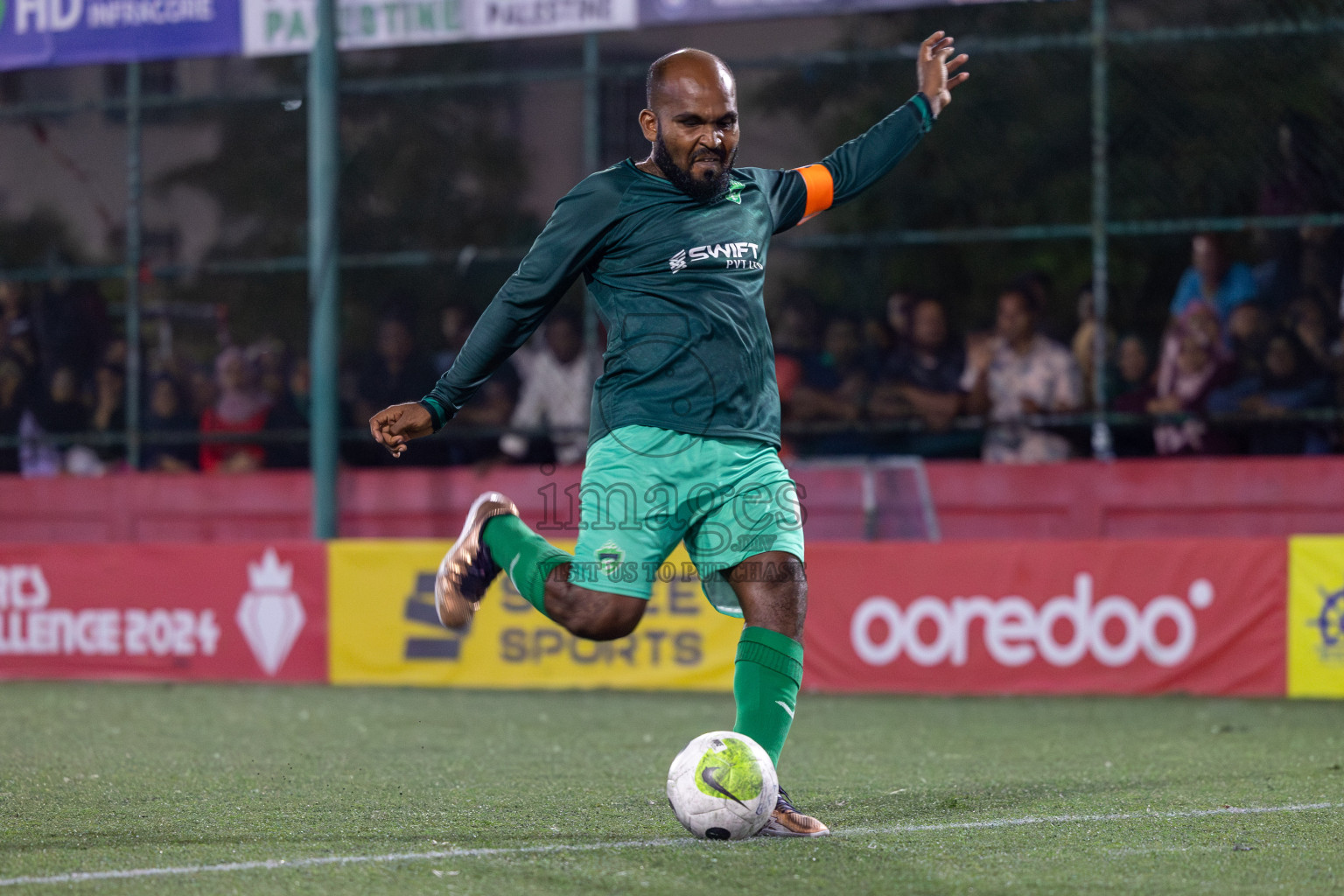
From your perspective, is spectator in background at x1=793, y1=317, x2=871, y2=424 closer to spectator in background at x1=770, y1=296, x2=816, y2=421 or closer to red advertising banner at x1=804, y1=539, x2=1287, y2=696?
spectator in background at x1=770, y1=296, x2=816, y2=421

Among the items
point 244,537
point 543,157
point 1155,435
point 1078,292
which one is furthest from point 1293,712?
point 543,157

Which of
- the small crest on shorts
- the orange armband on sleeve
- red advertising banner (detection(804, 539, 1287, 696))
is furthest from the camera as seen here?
red advertising banner (detection(804, 539, 1287, 696))

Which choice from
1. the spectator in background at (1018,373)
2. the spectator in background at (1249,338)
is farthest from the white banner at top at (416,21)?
the spectator in background at (1249,338)

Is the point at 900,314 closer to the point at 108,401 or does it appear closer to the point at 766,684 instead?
the point at 108,401

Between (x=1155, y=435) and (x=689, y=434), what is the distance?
24.6 feet

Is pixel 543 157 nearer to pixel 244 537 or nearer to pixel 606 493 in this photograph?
pixel 244 537

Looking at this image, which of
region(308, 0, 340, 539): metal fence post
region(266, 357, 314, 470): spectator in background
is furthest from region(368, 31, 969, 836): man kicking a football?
region(266, 357, 314, 470): spectator in background

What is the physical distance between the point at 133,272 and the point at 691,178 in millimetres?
9900

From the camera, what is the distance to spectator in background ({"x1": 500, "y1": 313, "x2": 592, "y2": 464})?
41.6ft

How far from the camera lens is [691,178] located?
5012 millimetres

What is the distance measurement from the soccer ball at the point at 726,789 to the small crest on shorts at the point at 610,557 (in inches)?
21.1

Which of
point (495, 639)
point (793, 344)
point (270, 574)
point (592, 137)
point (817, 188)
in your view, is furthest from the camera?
point (592, 137)

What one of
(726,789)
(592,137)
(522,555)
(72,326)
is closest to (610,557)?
(522,555)

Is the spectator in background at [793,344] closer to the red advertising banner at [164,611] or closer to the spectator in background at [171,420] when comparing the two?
the red advertising banner at [164,611]
